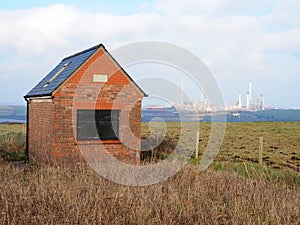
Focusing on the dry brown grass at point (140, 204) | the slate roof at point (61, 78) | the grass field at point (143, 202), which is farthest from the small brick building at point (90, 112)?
the dry brown grass at point (140, 204)

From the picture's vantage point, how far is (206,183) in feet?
30.5

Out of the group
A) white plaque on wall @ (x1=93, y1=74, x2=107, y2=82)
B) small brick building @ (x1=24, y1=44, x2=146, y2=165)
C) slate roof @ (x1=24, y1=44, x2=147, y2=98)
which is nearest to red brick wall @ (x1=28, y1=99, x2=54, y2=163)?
small brick building @ (x1=24, y1=44, x2=146, y2=165)

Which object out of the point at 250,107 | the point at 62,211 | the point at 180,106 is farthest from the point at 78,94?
the point at 250,107

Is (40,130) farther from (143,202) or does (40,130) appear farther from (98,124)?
(143,202)

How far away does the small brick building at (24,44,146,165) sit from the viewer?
46.1ft

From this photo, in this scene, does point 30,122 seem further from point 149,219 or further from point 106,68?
point 149,219

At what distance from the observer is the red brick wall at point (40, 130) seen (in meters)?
14.3

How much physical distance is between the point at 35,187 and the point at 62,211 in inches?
63.8

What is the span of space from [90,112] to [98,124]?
0.54 meters

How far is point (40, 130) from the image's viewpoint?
614 inches

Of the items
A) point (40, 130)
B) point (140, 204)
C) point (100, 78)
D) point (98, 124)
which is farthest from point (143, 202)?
point (40, 130)

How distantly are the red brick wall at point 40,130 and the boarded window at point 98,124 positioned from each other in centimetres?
105

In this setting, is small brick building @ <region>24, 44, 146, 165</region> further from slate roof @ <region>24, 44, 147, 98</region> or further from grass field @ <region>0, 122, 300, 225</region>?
grass field @ <region>0, 122, 300, 225</region>

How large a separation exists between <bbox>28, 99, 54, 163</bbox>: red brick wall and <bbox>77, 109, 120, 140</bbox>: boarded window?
1.05 meters
